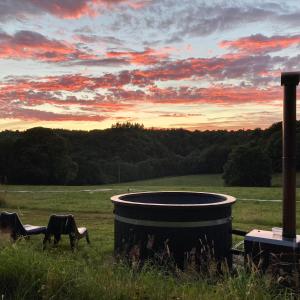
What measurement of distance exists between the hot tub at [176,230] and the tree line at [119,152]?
48422mm

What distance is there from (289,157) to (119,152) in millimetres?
68150

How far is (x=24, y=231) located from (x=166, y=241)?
153 inches

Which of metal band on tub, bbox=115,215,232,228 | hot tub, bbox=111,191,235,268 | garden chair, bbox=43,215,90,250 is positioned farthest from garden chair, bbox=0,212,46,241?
metal band on tub, bbox=115,215,232,228

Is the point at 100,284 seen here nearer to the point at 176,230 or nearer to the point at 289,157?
the point at 176,230

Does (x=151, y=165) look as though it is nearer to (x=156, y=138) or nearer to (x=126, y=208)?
(x=156, y=138)

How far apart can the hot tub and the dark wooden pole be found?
91 cm

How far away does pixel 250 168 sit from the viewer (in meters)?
55.8

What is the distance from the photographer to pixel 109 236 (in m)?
10.4

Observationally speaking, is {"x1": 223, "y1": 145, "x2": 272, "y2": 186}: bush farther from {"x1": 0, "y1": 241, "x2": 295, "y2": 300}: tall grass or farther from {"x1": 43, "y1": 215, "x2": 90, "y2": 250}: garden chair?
{"x1": 0, "y1": 241, "x2": 295, "y2": 300}: tall grass

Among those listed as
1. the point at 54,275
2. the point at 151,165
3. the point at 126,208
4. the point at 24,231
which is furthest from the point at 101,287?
the point at 151,165

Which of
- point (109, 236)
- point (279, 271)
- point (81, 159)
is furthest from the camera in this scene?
point (81, 159)

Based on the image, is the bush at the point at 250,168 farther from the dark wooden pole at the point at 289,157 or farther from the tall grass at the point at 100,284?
the tall grass at the point at 100,284

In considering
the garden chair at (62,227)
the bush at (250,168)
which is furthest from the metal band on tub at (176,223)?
the bush at (250,168)

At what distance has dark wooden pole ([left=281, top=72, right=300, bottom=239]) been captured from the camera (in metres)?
5.63
